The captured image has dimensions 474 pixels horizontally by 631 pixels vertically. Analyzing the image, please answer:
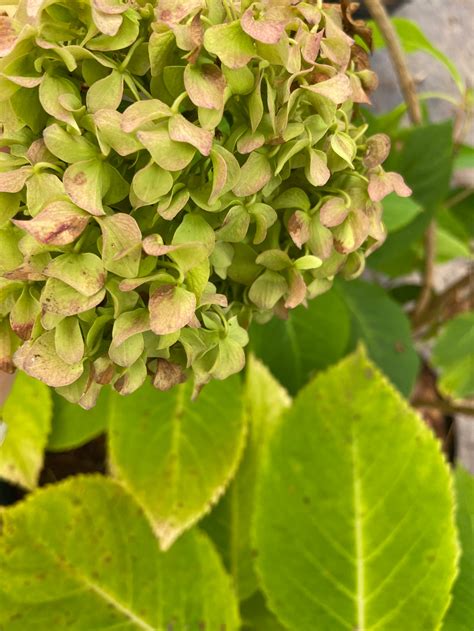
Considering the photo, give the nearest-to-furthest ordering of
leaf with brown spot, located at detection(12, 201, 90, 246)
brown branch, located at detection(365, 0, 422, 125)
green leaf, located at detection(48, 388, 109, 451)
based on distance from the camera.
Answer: leaf with brown spot, located at detection(12, 201, 90, 246), brown branch, located at detection(365, 0, 422, 125), green leaf, located at detection(48, 388, 109, 451)

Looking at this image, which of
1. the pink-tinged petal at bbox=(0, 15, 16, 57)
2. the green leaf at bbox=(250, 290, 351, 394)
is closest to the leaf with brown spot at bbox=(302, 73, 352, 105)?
the pink-tinged petal at bbox=(0, 15, 16, 57)

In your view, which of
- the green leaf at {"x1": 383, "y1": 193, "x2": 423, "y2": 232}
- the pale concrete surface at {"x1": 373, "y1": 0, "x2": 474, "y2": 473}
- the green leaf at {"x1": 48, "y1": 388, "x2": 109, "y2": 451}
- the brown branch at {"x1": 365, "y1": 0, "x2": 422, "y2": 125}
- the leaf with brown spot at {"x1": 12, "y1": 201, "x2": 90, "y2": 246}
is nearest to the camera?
the leaf with brown spot at {"x1": 12, "y1": 201, "x2": 90, "y2": 246}

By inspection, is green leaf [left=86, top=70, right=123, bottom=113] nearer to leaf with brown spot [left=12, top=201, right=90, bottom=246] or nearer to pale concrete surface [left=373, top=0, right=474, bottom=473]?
leaf with brown spot [left=12, top=201, right=90, bottom=246]

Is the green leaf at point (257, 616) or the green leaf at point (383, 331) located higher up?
the green leaf at point (383, 331)

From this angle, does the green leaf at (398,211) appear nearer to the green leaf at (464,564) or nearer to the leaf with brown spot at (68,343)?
the green leaf at (464,564)

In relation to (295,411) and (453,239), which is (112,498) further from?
(453,239)

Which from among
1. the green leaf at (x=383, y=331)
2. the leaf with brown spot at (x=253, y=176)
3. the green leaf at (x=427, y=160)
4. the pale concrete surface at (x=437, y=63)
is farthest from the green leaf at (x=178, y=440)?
the pale concrete surface at (x=437, y=63)

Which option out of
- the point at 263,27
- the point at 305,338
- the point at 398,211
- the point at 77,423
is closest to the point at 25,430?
the point at 77,423
